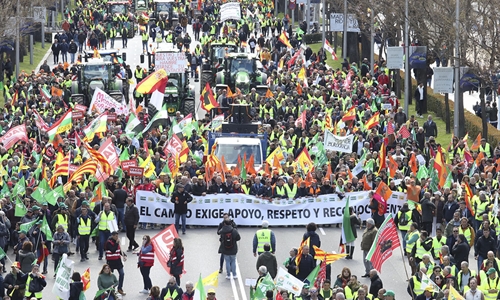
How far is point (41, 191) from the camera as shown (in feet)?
102

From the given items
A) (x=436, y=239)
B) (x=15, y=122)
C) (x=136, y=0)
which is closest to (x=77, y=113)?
(x=15, y=122)

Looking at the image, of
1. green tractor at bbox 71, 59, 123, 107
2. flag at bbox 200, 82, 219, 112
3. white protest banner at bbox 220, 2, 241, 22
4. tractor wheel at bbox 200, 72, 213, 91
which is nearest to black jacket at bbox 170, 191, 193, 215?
flag at bbox 200, 82, 219, 112

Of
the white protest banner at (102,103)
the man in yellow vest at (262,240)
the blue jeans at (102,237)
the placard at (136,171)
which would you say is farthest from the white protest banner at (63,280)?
the white protest banner at (102,103)

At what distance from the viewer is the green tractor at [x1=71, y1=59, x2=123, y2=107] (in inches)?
2002

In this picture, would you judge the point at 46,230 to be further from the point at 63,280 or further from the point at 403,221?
the point at 403,221

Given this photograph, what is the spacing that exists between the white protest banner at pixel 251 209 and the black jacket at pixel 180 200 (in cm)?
64

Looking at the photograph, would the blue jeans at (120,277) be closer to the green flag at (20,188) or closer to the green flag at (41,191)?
the green flag at (41,191)

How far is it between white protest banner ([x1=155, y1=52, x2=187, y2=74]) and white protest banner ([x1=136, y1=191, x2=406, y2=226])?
17.5 metres

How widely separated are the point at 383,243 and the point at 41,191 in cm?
905

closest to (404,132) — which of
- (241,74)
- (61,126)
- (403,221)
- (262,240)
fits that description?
(61,126)

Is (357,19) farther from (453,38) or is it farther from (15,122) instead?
(15,122)

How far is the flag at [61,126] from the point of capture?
127 feet

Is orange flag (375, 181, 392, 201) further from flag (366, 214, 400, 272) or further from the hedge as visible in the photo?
the hedge

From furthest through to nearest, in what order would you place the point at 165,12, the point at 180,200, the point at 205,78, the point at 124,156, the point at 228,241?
the point at 165,12, the point at 205,78, the point at 124,156, the point at 180,200, the point at 228,241
